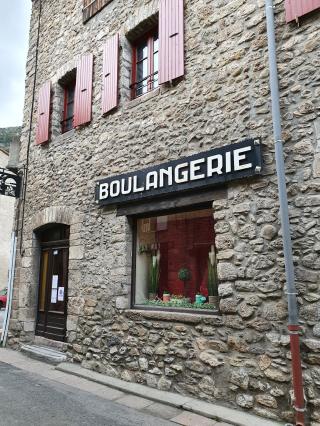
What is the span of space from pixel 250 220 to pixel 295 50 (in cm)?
190

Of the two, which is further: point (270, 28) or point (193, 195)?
point (193, 195)

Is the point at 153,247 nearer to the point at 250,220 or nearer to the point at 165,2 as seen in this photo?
the point at 250,220

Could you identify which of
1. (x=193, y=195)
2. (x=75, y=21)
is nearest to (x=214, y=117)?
(x=193, y=195)

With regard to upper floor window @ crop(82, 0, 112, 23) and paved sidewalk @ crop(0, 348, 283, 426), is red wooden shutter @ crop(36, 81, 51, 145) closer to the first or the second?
upper floor window @ crop(82, 0, 112, 23)

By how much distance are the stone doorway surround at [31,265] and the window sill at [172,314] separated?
1601mm

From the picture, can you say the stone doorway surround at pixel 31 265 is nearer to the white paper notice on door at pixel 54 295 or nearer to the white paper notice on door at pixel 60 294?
the white paper notice on door at pixel 54 295

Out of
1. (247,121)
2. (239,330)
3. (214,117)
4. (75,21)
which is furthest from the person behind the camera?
(75,21)

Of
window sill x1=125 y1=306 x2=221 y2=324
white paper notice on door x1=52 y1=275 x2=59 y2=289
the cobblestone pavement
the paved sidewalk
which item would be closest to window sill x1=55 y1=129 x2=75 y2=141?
white paper notice on door x1=52 y1=275 x2=59 y2=289

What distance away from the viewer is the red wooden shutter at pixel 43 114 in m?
6.94

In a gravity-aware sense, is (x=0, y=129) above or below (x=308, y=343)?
above

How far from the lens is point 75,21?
6910mm

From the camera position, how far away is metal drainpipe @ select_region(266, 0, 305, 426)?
9.82 feet

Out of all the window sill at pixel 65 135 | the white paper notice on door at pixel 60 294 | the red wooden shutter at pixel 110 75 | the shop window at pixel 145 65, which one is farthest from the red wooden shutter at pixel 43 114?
the white paper notice on door at pixel 60 294

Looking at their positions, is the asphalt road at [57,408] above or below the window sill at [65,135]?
below
